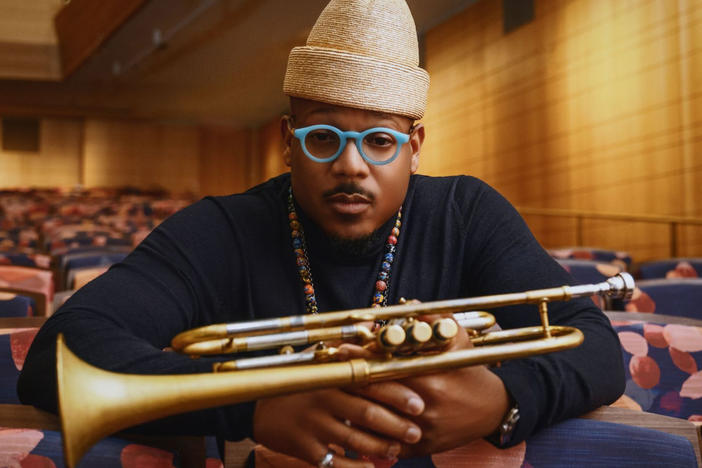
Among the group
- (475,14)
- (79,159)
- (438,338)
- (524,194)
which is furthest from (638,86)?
(79,159)

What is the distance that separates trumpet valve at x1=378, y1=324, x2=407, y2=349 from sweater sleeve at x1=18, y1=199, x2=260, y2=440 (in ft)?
0.72

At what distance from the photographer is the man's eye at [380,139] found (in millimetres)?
1139

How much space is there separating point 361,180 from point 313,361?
1.49 ft

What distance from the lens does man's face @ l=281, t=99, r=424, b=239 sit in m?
1.13

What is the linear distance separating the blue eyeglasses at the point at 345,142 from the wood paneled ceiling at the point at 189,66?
18.2 ft

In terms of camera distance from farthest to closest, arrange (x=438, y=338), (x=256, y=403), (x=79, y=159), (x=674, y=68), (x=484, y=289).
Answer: (x=79, y=159)
(x=674, y=68)
(x=484, y=289)
(x=256, y=403)
(x=438, y=338)

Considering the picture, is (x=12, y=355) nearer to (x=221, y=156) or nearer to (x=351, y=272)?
(x=351, y=272)

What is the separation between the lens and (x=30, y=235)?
5.30 meters

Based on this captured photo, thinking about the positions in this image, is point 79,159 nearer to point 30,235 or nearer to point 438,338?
point 30,235

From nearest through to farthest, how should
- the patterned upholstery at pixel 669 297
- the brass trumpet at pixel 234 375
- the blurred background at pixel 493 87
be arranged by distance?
the brass trumpet at pixel 234 375 → the patterned upholstery at pixel 669 297 → the blurred background at pixel 493 87

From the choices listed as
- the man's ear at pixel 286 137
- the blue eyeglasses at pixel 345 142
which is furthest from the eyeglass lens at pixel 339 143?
the man's ear at pixel 286 137

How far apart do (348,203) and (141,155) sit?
16.0 metres

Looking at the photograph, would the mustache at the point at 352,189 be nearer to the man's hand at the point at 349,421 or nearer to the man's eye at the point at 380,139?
the man's eye at the point at 380,139

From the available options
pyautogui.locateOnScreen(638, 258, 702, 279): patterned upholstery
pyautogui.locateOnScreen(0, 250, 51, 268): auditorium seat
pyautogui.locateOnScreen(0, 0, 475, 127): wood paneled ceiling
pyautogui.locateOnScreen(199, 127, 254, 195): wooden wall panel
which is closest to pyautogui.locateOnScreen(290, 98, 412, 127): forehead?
pyautogui.locateOnScreen(0, 250, 51, 268): auditorium seat
